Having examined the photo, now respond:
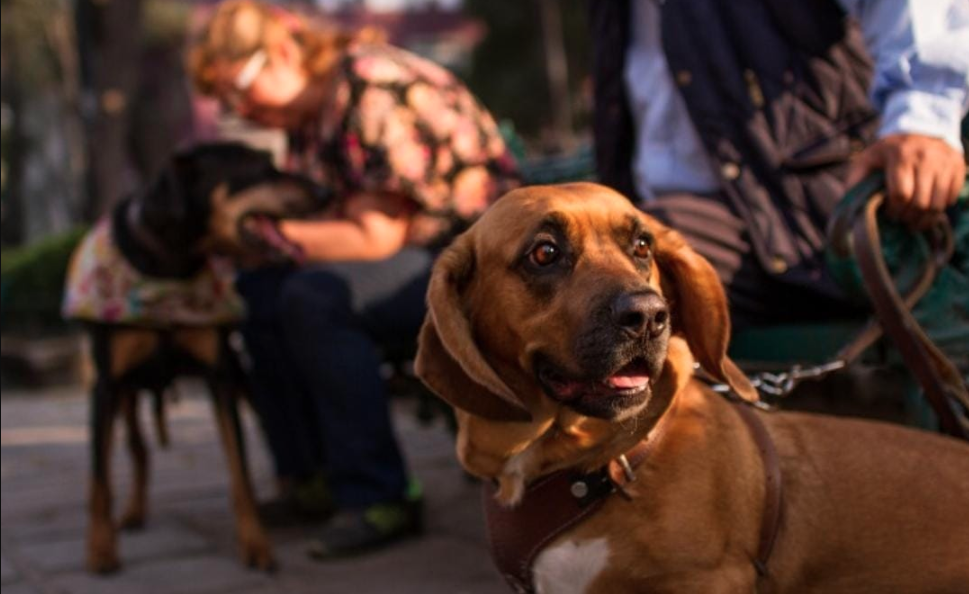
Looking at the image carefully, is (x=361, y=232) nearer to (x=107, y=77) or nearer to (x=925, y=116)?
(x=925, y=116)

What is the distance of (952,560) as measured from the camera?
2463 mm

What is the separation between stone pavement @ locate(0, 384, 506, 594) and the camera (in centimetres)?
391

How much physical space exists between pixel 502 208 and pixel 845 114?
1323 mm

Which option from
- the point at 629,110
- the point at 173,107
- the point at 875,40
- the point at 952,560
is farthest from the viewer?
the point at 173,107

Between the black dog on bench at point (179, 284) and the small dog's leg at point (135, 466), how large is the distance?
0.81 feet

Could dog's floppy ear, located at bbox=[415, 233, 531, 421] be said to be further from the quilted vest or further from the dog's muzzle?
the quilted vest

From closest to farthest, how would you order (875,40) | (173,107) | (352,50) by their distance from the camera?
1. (875,40)
2. (352,50)
3. (173,107)

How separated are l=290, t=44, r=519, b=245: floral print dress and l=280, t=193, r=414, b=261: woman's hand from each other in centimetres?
5

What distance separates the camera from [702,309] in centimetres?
258

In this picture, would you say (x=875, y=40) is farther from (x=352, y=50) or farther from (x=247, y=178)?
(x=247, y=178)

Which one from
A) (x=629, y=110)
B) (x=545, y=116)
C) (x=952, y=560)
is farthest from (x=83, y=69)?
(x=545, y=116)

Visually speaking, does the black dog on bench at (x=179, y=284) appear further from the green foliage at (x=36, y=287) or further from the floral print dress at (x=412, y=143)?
the green foliage at (x=36, y=287)

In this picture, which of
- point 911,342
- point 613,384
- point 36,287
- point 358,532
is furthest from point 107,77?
point 613,384

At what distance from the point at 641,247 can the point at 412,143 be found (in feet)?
5.96
